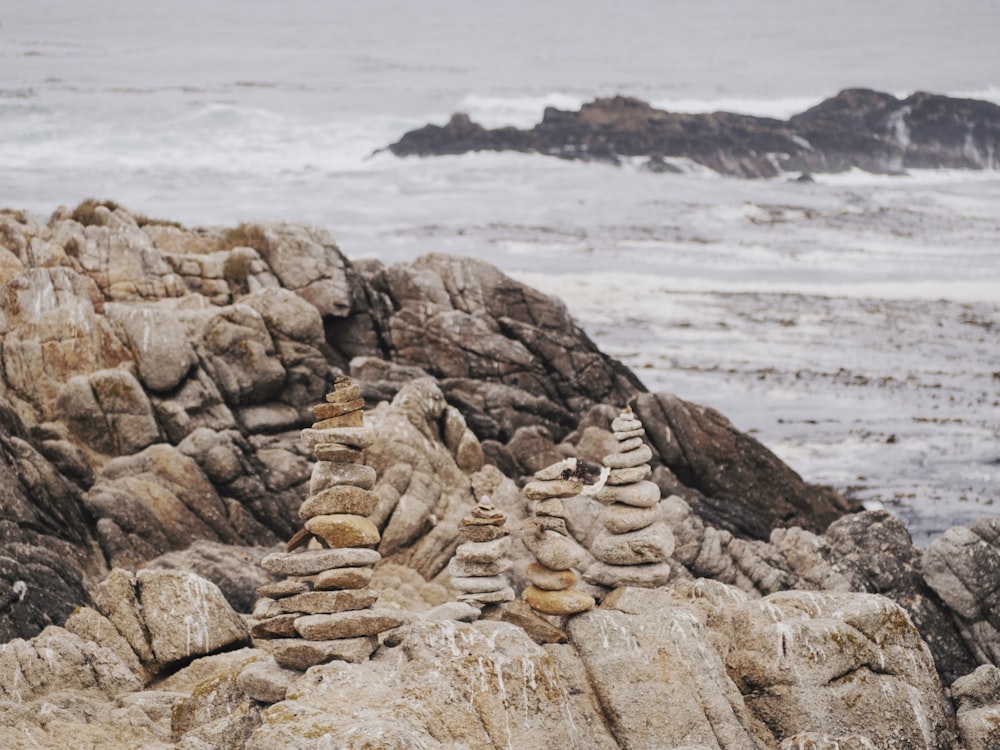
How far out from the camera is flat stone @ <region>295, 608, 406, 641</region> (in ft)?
62.3

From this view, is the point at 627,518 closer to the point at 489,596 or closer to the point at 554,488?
the point at 554,488

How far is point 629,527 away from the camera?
2289 cm

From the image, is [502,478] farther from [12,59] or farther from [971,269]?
[971,269]

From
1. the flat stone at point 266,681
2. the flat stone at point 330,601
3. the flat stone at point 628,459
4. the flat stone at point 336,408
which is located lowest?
the flat stone at point 266,681

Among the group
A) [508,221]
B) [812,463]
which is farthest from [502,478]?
[508,221]

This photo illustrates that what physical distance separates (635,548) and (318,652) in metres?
6.62

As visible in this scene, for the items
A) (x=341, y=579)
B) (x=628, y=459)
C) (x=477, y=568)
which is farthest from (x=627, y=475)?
(x=341, y=579)

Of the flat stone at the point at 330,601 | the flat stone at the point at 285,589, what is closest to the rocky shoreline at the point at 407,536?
the flat stone at the point at 330,601

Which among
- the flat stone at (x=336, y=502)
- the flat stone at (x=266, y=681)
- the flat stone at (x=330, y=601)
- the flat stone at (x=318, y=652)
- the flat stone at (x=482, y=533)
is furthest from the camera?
the flat stone at (x=482, y=533)

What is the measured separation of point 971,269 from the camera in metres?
102

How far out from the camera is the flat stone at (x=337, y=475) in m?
20.8

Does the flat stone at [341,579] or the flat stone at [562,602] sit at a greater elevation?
the flat stone at [341,579]

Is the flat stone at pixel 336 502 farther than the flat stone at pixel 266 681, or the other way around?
the flat stone at pixel 336 502

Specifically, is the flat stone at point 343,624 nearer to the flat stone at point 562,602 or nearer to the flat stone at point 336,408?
the flat stone at point 562,602
